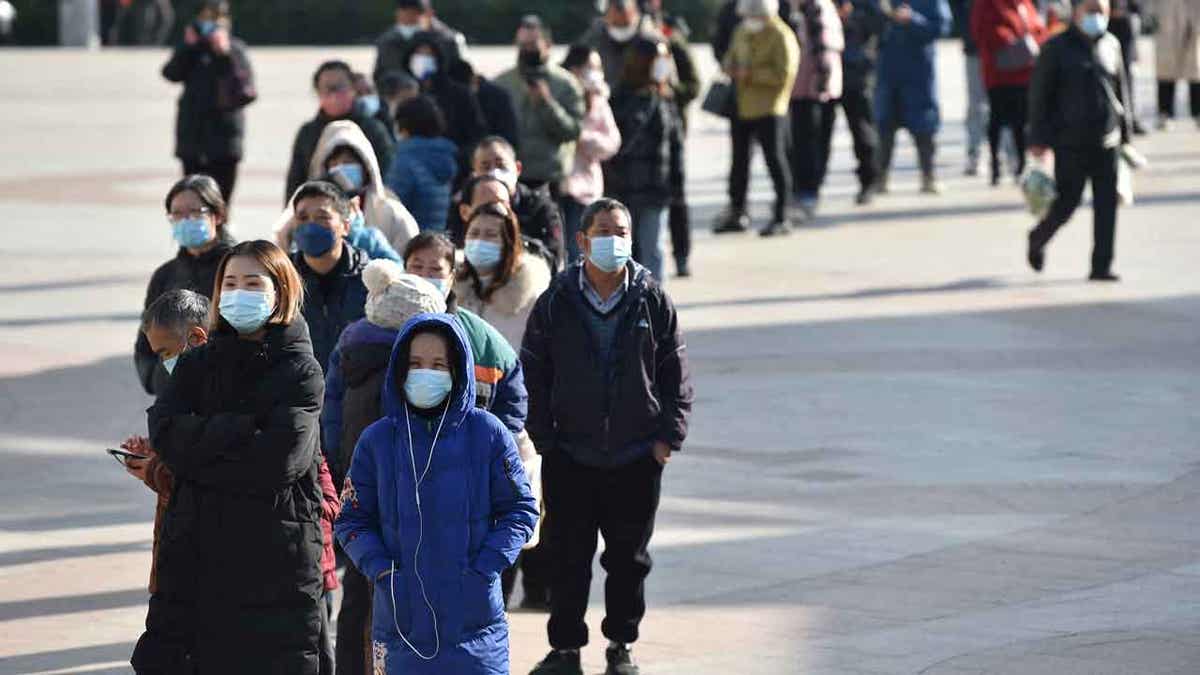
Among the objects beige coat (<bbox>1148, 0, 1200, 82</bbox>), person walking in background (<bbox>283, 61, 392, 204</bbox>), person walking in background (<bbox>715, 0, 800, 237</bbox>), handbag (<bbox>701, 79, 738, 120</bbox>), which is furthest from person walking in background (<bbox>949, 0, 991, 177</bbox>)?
person walking in background (<bbox>283, 61, 392, 204</bbox>)

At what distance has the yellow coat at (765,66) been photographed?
19703 millimetres

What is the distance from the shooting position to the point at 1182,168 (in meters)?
25.3

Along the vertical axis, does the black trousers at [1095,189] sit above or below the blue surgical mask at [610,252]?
below

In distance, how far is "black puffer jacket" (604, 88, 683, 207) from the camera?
16.9m

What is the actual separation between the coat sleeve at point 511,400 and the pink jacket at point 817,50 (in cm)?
1275

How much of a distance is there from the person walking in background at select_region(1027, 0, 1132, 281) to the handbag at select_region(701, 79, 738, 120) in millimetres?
3104

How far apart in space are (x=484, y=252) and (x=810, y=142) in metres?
12.0

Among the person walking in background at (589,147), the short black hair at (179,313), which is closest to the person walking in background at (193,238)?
the short black hair at (179,313)

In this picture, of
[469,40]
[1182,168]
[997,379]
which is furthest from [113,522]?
[469,40]

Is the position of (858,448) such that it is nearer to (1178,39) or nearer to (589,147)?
(589,147)

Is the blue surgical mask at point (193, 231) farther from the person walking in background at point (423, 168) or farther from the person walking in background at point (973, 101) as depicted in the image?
the person walking in background at point (973, 101)

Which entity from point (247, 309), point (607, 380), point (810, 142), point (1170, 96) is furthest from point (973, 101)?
point (247, 309)

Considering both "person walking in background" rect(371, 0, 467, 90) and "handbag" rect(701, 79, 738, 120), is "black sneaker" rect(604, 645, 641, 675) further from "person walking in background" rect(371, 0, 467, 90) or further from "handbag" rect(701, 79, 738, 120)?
"handbag" rect(701, 79, 738, 120)

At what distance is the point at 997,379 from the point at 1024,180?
4.37 meters
